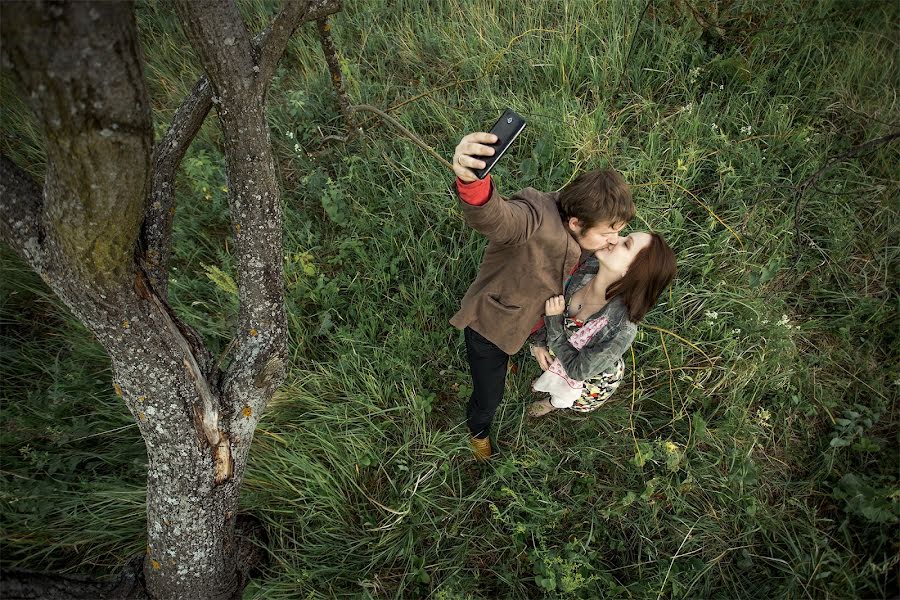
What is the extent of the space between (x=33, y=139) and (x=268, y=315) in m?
2.59

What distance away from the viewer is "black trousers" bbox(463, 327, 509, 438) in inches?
79.2

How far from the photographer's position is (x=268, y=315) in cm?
178

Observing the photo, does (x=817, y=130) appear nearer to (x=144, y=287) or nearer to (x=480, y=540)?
(x=480, y=540)

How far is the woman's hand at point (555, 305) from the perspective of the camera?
1.85 m

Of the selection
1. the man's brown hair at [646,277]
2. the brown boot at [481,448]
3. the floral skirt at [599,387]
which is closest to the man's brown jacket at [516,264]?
the man's brown hair at [646,277]

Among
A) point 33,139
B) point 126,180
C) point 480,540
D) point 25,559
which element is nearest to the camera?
point 126,180

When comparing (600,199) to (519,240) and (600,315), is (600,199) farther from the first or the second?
(600,315)

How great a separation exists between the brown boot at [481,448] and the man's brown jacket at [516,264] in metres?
0.67

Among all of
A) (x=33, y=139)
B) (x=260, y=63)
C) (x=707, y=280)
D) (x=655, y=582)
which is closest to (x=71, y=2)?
(x=260, y=63)

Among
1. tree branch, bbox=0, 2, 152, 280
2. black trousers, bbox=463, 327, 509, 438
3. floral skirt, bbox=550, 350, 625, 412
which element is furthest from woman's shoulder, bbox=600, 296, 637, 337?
tree branch, bbox=0, 2, 152, 280

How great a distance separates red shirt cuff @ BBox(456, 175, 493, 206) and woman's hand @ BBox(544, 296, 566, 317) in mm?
599

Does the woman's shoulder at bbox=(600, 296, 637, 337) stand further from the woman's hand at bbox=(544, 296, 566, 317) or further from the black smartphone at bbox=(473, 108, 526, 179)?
the black smartphone at bbox=(473, 108, 526, 179)

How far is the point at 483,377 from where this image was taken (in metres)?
2.11

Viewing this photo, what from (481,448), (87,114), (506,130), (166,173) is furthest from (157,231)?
(481,448)
